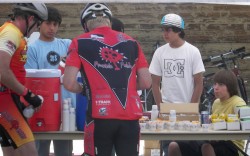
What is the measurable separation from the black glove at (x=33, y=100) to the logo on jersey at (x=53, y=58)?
1.06 m

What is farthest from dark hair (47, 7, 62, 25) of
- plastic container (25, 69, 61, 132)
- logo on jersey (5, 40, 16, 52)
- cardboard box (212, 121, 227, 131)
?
cardboard box (212, 121, 227, 131)

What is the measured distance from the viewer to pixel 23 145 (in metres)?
4.87

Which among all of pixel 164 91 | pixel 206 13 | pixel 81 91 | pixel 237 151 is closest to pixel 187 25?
pixel 206 13

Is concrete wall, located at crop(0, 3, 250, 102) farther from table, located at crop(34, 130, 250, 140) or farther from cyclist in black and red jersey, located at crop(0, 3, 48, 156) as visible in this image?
cyclist in black and red jersey, located at crop(0, 3, 48, 156)

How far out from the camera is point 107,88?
15.2ft

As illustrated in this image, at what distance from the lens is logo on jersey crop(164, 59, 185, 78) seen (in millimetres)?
6395

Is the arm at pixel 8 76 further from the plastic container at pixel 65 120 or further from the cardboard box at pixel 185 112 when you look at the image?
the cardboard box at pixel 185 112

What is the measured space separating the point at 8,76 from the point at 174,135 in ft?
4.86

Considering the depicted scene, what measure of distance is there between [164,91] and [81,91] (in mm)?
1817

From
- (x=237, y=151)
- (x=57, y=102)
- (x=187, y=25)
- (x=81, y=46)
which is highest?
(x=187, y=25)

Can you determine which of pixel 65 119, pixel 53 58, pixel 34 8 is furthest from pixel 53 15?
pixel 65 119

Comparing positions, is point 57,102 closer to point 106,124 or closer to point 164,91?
point 106,124

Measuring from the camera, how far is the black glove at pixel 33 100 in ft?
16.3

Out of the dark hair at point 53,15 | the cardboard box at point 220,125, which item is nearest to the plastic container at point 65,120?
the dark hair at point 53,15
